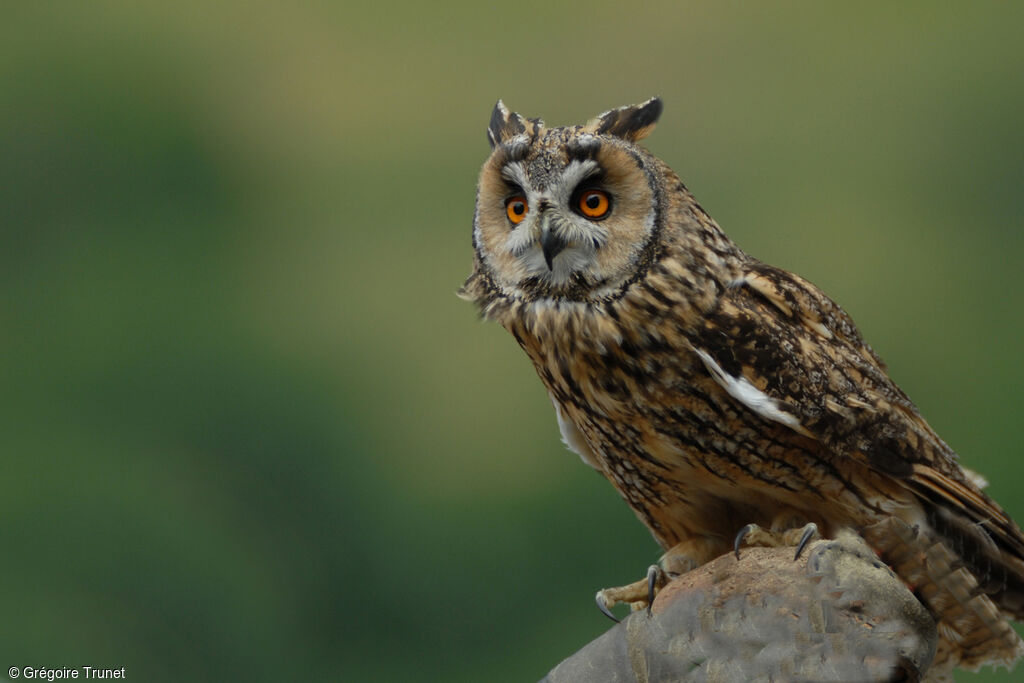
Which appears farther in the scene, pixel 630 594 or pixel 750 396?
pixel 630 594

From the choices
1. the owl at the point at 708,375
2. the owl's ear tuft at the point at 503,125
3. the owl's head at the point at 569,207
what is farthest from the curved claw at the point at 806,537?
the owl's ear tuft at the point at 503,125

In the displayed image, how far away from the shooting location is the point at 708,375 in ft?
4.62

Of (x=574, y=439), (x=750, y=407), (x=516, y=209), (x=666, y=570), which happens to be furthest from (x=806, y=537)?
(x=516, y=209)

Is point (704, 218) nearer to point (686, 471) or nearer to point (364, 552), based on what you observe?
point (686, 471)

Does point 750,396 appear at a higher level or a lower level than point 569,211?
lower

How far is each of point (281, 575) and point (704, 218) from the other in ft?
6.13

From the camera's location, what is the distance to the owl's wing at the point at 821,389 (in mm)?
→ 1408

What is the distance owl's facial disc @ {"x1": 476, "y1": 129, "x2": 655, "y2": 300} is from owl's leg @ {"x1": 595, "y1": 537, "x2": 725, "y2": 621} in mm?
455

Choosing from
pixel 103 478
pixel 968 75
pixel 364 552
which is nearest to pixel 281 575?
pixel 364 552

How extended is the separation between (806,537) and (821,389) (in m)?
0.21

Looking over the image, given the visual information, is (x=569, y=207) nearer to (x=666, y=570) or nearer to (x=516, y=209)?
(x=516, y=209)

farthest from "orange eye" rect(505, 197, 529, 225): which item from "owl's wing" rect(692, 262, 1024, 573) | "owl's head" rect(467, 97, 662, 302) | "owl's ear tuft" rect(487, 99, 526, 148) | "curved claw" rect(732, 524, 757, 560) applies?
"curved claw" rect(732, 524, 757, 560)

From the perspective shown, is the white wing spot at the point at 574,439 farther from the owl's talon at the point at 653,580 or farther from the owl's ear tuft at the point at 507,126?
the owl's ear tuft at the point at 507,126

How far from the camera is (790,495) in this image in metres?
1.47
